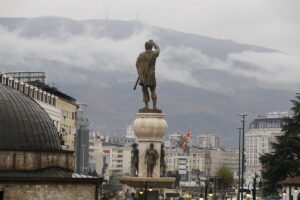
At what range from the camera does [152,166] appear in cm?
4834

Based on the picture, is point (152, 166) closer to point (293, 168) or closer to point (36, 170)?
point (36, 170)

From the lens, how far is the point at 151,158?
48.1 m

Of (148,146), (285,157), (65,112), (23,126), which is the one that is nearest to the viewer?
(23,126)

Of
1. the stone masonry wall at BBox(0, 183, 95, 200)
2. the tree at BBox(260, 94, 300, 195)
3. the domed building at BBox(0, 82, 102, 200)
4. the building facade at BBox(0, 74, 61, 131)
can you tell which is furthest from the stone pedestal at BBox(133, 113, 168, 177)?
the building facade at BBox(0, 74, 61, 131)

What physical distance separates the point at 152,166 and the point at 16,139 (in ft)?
24.3

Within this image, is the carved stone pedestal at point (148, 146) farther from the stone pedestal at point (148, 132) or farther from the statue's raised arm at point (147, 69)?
the statue's raised arm at point (147, 69)

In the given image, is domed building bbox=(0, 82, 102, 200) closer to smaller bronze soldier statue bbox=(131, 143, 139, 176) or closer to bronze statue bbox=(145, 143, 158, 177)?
smaller bronze soldier statue bbox=(131, 143, 139, 176)

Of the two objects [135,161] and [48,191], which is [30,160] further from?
[135,161]

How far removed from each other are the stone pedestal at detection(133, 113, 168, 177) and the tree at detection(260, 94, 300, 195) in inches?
2094

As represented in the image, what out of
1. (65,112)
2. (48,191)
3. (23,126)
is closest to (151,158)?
(48,191)

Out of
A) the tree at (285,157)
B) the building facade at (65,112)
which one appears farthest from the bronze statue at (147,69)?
the building facade at (65,112)

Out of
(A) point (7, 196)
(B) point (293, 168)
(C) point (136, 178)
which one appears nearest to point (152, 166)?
(C) point (136, 178)

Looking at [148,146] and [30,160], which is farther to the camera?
[148,146]

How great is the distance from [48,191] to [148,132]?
6601 mm
